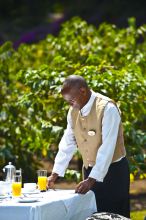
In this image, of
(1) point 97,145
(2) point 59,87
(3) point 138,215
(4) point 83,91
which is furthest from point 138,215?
(4) point 83,91

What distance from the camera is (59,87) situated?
29.4 ft

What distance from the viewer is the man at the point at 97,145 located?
6586mm

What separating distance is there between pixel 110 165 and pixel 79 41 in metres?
5.29

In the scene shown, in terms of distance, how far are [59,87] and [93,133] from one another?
2.27 metres

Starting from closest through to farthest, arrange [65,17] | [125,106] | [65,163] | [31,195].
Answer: [31,195], [65,163], [125,106], [65,17]

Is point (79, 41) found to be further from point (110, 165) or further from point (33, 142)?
point (110, 165)

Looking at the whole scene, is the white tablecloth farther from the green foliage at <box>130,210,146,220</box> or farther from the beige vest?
the green foliage at <box>130,210,146,220</box>

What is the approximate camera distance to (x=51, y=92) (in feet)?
30.7

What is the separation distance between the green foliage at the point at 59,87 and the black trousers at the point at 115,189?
2.10 metres

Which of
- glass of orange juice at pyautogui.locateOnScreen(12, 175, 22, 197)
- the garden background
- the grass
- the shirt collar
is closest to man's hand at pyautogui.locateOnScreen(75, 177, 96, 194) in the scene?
glass of orange juice at pyautogui.locateOnScreen(12, 175, 22, 197)

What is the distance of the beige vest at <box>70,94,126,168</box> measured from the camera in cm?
673

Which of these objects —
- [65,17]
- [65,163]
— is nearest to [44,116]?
[65,163]

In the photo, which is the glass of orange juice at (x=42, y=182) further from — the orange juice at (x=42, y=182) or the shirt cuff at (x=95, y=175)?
the shirt cuff at (x=95, y=175)

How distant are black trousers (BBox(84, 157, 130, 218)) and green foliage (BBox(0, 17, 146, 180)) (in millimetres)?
2096
